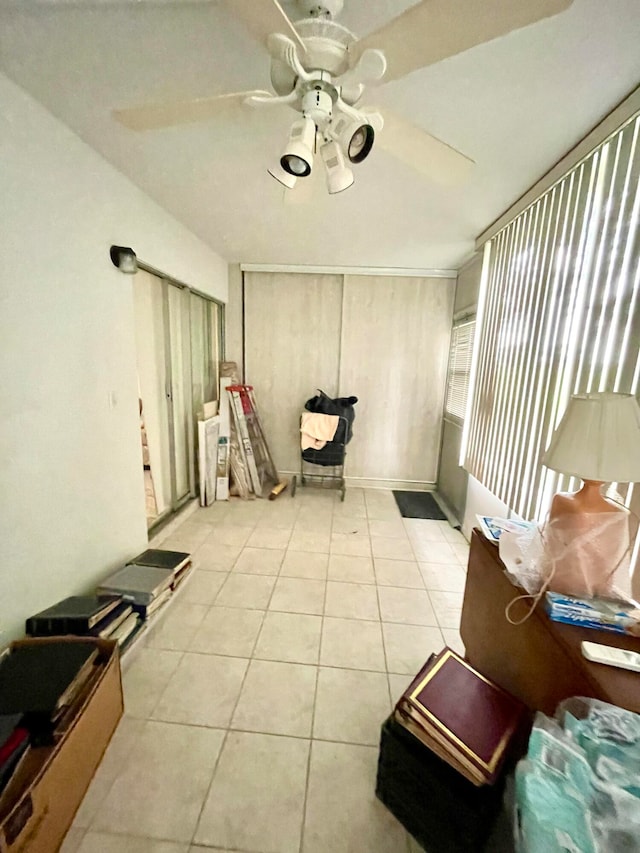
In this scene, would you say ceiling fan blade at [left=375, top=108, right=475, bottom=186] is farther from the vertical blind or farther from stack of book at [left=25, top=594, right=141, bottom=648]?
stack of book at [left=25, top=594, right=141, bottom=648]

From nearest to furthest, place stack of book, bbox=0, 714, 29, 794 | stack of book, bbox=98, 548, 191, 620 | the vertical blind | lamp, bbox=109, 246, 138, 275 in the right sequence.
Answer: stack of book, bbox=0, 714, 29, 794 → the vertical blind → stack of book, bbox=98, 548, 191, 620 → lamp, bbox=109, 246, 138, 275

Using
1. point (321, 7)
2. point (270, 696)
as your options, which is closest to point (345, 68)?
point (321, 7)

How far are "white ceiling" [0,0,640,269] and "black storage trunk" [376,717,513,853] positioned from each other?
7.26 feet

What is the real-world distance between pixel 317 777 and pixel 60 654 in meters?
1.06

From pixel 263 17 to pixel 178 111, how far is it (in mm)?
454

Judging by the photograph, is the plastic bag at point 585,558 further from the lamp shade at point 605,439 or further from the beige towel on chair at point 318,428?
the beige towel on chair at point 318,428

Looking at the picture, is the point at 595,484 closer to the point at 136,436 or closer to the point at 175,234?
the point at 136,436

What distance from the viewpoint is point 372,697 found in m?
1.56

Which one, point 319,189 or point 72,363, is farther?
point 319,189

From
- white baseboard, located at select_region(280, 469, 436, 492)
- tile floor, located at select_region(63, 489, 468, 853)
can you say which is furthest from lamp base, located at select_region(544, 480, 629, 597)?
white baseboard, located at select_region(280, 469, 436, 492)

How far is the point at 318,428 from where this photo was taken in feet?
11.7

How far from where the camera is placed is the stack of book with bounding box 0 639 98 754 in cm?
108

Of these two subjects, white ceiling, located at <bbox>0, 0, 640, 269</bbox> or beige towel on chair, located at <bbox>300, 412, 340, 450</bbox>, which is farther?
beige towel on chair, located at <bbox>300, 412, 340, 450</bbox>

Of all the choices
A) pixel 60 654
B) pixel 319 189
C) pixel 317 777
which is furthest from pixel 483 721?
pixel 319 189
